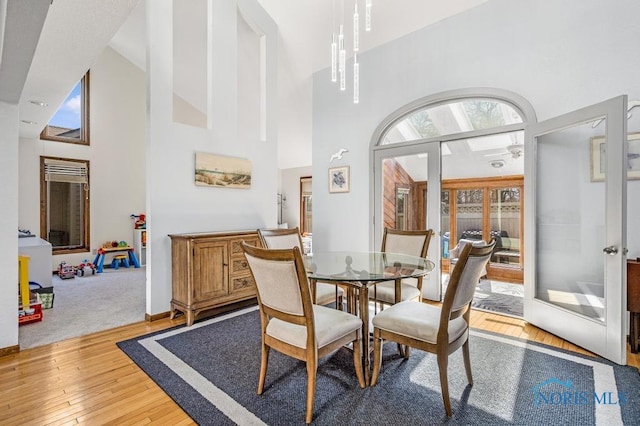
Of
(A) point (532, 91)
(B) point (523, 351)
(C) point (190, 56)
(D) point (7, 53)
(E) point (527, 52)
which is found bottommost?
(B) point (523, 351)

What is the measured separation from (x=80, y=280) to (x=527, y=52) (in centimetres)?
716

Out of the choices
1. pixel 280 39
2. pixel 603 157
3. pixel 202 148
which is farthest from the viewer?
pixel 280 39

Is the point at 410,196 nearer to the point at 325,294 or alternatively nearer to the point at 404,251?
the point at 404,251

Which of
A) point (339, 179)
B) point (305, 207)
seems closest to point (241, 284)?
point (339, 179)

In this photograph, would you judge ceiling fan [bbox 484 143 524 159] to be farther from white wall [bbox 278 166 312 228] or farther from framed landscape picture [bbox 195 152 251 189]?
white wall [bbox 278 166 312 228]

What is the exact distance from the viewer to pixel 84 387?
2.09 m

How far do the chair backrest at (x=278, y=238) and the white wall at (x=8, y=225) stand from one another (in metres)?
2.01

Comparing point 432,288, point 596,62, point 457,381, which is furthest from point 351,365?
point 596,62

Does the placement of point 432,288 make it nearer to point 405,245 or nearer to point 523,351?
point 405,245

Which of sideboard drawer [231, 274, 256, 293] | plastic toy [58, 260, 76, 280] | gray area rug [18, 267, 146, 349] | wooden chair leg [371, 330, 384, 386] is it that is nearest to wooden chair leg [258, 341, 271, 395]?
wooden chair leg [371, 330, 384, 386]

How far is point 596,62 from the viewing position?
2830mm

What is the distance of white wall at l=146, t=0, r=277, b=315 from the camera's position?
3322 mm

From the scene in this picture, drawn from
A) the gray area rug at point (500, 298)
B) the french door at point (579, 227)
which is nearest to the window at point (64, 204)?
the gray area rug at point (500, 298)

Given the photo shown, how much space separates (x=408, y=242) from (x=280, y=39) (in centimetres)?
378
